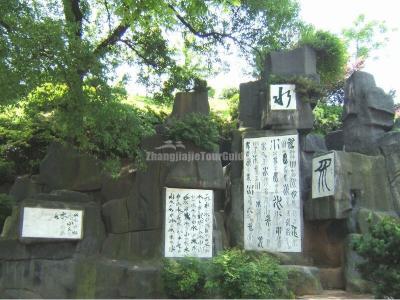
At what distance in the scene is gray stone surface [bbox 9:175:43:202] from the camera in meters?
9.46

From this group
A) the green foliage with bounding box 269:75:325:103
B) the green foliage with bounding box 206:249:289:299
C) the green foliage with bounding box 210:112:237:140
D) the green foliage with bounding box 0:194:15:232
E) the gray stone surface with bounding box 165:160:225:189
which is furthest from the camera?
the green foliage with bounding box 210:112:237:140

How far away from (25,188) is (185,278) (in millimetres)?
4301

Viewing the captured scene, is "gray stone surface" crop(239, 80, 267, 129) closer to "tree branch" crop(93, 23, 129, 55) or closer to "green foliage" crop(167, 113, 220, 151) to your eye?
"green foliage" crop(167, 113, 220, 151)

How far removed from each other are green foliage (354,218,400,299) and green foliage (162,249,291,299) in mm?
1754

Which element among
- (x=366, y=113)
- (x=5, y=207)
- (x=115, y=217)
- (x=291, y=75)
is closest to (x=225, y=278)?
(x=115, y=217)

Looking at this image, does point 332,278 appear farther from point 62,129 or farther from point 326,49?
point 62,129

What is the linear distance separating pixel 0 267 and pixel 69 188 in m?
1.98

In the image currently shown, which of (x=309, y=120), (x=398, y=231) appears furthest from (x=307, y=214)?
(x=398, y=231)

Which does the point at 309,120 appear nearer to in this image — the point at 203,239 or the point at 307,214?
the point at 307,214

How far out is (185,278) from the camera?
7109mm

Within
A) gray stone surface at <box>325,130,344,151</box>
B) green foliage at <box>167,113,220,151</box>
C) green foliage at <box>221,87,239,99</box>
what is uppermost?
green foliage at <box>221,87,239,99</box>

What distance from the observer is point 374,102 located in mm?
10492

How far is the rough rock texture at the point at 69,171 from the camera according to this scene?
923 centimetres

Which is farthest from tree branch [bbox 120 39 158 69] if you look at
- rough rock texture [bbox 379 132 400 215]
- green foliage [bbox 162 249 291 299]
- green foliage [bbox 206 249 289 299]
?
rough rock texture [bbox 379 132 400 215]
